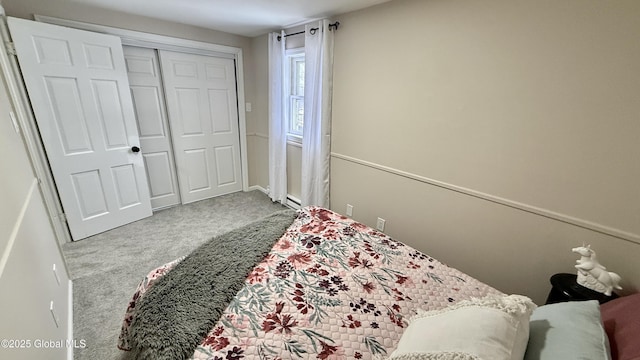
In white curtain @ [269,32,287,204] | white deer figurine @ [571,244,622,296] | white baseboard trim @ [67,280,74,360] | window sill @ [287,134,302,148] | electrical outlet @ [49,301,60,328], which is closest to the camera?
white deer figurine @ [571,244,622,296]

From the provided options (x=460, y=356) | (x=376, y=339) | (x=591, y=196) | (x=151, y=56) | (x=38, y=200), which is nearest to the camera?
(x=460, y=356)

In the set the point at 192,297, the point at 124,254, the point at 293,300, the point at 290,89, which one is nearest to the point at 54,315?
the point at 192,297

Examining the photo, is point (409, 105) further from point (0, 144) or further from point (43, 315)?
point (43, 315)

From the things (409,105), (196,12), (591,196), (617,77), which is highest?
(196,12)

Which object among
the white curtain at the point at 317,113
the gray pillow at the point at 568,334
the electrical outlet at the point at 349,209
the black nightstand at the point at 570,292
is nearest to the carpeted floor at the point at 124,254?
the white curtain at the point at 317,113

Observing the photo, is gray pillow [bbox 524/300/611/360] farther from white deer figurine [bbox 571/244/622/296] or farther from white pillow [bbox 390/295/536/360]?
white deer figurine [bbox 571/244/622/296]

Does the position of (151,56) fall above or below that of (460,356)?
above

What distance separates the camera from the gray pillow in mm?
729

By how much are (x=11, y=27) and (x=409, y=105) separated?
126 inches

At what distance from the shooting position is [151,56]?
2.94m

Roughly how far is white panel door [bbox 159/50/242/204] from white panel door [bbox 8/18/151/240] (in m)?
0.51

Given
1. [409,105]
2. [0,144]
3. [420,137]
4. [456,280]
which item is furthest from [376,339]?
[0,144]

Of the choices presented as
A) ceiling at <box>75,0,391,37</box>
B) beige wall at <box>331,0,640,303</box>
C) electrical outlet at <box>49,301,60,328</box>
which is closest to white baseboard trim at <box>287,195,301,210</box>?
beige wall at <box>331,0,640,303</box>

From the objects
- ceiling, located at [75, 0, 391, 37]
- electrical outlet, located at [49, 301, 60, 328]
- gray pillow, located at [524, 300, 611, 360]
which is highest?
ceiling, located at [75, 0, 391, 37]
